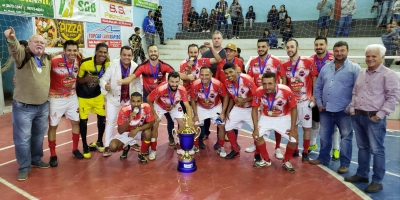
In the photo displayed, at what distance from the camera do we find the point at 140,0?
14.1m

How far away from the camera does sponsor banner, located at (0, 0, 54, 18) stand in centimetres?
829

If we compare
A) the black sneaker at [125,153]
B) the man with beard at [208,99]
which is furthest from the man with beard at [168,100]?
the black sneaker at [125,153]

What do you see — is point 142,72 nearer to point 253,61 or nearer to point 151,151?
point 151,151

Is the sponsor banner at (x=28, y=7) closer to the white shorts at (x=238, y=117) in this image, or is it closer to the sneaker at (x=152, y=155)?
the sneaker at (x=152, y=155)

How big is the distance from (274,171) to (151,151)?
1990 mm

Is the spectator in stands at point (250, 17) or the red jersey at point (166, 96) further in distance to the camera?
the spectator in stands at point (250, 17)

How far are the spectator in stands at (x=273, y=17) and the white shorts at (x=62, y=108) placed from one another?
36.0 ft

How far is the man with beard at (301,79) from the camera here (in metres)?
Answer: 4.68

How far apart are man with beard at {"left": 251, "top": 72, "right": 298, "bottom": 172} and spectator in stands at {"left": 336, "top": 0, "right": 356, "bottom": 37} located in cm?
900

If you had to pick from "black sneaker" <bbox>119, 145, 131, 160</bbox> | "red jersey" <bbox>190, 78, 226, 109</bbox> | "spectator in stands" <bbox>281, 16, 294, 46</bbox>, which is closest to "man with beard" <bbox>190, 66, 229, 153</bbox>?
"red jersey" <bbox>190, 78, 226, 109</bbox>

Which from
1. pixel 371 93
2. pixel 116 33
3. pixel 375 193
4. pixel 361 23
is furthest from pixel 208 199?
pixel 361 23

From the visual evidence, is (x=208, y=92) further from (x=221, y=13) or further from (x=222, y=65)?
(x=221, y=13)

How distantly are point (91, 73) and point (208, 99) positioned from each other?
1.92 meters

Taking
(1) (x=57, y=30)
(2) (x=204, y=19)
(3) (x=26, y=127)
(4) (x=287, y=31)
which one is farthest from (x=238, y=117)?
(2) (x=204, y=19)
